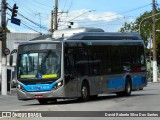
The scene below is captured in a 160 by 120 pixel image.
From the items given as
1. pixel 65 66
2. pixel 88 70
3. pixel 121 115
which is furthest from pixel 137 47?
pixel 121 115

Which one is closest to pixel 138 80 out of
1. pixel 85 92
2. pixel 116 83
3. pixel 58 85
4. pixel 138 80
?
pixel 138 80

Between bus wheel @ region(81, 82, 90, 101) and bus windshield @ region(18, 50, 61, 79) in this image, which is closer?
bus windshield @ region(18, 50, 61, 79)

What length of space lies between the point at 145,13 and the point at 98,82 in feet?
281

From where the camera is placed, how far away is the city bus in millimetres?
23094

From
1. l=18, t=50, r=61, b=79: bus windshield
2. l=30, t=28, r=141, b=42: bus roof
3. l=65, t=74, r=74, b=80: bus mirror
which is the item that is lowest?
l=65, t=74, r=74, b=80: bus mirror

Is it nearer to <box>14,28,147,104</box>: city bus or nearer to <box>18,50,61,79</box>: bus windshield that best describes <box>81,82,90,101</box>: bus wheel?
<box>14,28,147,104</box>: city bus

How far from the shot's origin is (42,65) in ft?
76.1

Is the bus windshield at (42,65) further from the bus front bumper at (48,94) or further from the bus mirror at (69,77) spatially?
the bus front bumper at (48,94)

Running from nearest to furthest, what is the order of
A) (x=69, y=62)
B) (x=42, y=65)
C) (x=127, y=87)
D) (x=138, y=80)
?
(x=42, y=65), (x=69, y=62), (x=127, y=87), (x=138, y=80)

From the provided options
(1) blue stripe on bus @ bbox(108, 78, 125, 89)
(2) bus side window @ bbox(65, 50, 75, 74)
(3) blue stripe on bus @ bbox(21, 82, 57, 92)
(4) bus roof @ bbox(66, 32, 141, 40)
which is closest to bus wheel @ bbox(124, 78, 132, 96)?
(1) blue stripe on bus @ bbox(108, 78, 125, 89)

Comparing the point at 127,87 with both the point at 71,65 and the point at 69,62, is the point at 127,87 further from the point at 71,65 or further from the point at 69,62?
the point at 69,62

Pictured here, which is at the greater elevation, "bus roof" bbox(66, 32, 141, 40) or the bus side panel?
"bus roof" bbox(66, 32, 141, 40)

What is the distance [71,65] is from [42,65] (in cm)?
130

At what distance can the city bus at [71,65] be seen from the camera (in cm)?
2309
